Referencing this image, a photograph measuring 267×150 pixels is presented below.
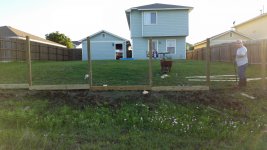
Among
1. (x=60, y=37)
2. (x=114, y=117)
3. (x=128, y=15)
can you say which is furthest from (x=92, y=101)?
(x=60, y=37)

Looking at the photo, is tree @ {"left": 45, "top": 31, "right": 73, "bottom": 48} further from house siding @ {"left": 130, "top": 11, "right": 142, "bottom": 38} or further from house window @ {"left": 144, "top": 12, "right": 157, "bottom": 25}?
house window @ {"left": 144, "top": 12, "right": 157, "bottom": 25}

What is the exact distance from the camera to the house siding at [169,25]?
28.1 metres

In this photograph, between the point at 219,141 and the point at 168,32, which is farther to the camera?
the point at 168,32

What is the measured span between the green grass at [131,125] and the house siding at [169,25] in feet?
70.4

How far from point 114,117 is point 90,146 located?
157 cm

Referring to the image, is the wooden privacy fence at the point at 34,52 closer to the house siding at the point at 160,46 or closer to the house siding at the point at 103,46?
the house siding at the point at 103,46

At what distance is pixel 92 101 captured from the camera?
6.86 m

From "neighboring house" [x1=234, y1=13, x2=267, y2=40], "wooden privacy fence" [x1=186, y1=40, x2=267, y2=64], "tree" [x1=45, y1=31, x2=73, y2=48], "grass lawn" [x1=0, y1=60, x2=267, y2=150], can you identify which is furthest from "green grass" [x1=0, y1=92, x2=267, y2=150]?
"tree" [x1=45, y1=31, x2=73, y2=48]

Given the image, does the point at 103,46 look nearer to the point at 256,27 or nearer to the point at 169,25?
the point at 169,25

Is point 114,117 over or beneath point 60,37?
beneath

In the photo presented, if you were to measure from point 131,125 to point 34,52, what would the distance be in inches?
909

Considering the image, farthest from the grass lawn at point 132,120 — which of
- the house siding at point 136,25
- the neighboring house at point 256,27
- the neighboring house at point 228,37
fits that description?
the neighboring house at point 228,37

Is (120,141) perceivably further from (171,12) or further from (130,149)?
(171,12)

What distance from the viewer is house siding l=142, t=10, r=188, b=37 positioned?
92.2ft
